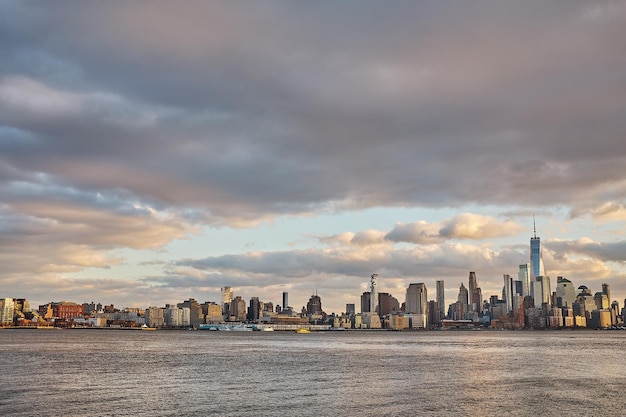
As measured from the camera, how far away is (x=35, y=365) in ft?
422

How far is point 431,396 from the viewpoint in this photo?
270 feet

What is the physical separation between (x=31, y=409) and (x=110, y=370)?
1975 inches

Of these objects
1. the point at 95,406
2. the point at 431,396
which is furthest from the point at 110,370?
the point at 431,396

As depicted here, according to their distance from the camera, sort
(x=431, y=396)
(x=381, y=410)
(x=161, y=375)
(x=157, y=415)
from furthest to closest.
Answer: (x=161, y=375)
(x=431, y=396)
(x=381, y=410)
(x=157, y=415)

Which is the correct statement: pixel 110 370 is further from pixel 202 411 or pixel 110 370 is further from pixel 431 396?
pixel 431 396

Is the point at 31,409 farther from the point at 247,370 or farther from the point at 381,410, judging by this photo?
the point at 247,370

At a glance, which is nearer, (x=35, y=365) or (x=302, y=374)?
(x=302, y=374)

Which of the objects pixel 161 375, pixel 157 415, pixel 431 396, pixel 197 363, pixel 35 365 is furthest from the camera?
pixel 197 363

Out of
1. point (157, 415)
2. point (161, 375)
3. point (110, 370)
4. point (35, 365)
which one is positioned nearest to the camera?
point (157, 415)

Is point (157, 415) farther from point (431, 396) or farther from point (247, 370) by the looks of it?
point (247, 370)

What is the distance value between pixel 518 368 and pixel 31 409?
320 ft

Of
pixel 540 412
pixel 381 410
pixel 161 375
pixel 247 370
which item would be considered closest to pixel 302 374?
pixel 247 370

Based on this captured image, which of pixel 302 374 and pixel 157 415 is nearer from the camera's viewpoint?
pixel 157 415

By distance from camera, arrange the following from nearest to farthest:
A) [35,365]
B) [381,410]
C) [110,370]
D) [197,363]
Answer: [381,410], [110,370], [35,365], [197,363]
